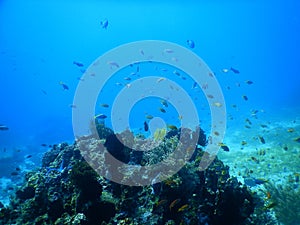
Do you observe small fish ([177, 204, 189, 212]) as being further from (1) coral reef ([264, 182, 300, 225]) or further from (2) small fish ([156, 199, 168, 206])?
(1) coral reef ([264, 182, 300, 225])

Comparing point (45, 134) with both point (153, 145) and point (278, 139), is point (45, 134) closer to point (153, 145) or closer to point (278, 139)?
point (278, 139)

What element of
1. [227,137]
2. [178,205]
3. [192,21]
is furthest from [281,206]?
[192,21]

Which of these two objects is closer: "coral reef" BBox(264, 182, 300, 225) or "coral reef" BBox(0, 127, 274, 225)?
"coral reef" BBox(0, 127, 274, 225)

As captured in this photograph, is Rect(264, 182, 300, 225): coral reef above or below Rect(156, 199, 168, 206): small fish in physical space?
above

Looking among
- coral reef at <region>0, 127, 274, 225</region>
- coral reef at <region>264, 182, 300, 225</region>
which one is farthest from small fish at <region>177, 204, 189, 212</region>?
coral reef at <region>264, 182, 300, 225</region>

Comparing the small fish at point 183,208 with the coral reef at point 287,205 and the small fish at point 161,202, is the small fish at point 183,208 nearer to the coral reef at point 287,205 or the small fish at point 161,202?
the small fish at point 161,202

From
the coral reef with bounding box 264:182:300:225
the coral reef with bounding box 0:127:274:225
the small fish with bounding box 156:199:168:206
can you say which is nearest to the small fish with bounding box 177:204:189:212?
the coral reef with bounding box 0:127:274:225

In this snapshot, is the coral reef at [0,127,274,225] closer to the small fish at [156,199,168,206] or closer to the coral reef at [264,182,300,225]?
the small fish at [156,199,168,206]

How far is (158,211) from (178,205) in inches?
19.8

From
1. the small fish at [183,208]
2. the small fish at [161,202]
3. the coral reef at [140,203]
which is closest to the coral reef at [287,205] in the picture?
the coral reef at [140,203]

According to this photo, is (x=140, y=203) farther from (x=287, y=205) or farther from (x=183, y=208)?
(x=287, y=205)

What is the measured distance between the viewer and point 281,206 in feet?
33.1

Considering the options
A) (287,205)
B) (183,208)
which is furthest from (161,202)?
(287,205)

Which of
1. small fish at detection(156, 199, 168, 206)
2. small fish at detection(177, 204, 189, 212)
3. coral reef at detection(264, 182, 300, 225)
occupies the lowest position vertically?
small fish at detection(177, 204, 189, 212)
